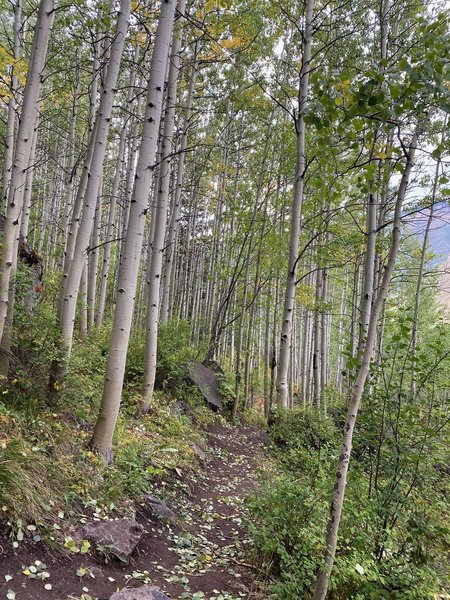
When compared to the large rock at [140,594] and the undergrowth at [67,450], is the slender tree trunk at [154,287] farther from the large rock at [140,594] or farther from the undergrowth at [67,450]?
the large rock at [140,594]

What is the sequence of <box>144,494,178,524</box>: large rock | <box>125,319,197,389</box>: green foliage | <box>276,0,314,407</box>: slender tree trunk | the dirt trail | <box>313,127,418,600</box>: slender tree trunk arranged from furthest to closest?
<box>125,319,197,389</box>: green foliage → <box>276,0,314,407</box>: slender tree trunk → <box>144,494,178,524</box>: large rock → the dirt trail → <box>313,127,418,600</box>: slender tree trunk

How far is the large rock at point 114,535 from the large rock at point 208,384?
210 inches

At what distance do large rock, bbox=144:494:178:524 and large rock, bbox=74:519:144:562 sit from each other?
1.81 feet

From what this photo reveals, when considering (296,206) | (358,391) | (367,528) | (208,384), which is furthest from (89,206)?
(208,384)

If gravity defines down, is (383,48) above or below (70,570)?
above

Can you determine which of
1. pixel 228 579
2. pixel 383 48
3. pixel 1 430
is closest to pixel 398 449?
pixel 228 579

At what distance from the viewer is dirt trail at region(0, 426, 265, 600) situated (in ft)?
8.62

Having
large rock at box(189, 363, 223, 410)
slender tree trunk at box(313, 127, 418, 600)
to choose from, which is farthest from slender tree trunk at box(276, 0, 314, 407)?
slender tree trunk at box(313, 127, 418, 600)

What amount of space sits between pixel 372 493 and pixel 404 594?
935mm

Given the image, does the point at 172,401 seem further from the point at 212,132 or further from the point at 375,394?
the point at 212,132

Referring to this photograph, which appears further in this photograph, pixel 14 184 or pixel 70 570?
pixel 14 184

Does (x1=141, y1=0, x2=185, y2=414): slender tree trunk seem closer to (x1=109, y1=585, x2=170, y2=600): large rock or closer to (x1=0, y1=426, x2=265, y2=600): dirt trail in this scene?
(x1=0, y1=426, x2=265, y2=600): dirt trail

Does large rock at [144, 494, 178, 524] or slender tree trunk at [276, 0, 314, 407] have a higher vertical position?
slender tree trunk at [276, 0, 314, 407]

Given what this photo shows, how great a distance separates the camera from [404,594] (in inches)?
104
